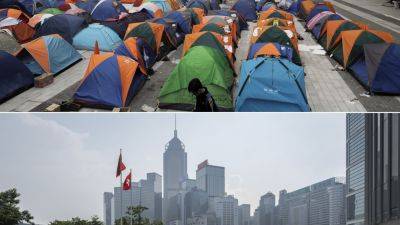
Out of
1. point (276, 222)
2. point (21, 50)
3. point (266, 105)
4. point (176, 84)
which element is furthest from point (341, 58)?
point (276, 222)

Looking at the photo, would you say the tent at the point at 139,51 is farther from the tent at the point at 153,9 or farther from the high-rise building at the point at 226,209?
the high-rise building at the point at 226,209

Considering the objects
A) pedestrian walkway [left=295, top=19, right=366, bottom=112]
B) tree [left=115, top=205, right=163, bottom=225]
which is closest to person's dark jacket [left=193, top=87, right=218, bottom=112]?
pedestrian walkway [left=295, top=19, right=366, bottom=112]

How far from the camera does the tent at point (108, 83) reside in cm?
1295

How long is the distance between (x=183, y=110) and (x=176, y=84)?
2.71 ft

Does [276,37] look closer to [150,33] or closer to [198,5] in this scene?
[150,33]

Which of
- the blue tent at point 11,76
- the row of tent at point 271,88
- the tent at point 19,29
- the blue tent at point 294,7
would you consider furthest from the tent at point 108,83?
the blue tent at point 294,7

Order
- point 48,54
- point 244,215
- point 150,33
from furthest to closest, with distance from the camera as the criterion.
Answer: point 244,215
point 150,33
point 48,54

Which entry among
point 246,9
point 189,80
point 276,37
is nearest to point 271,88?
point 189,80

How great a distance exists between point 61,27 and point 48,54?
4102 millimetres

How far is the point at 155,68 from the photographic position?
1680cm

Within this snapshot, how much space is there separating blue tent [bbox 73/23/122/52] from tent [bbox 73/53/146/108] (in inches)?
182

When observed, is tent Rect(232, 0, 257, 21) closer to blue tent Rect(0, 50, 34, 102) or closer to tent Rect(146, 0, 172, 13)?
tent Rect(146, 0, 172, 13)

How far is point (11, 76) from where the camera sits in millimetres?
13570

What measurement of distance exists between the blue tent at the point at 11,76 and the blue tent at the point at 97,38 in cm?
460
